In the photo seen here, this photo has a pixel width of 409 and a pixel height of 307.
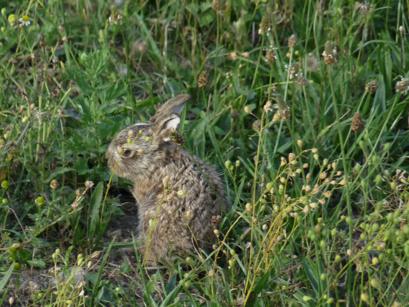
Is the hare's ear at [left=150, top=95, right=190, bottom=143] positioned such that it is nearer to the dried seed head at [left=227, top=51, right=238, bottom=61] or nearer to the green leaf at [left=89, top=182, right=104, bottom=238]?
the green leaf at [left=89, top=182, right=104, bottom=238]

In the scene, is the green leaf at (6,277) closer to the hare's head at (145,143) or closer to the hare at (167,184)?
the hare at (167,184)

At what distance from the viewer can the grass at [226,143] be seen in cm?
512

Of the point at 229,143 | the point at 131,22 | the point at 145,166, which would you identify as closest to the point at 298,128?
the point at 229,143

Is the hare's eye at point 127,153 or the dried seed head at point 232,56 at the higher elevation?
the dried seed head at point 232,56

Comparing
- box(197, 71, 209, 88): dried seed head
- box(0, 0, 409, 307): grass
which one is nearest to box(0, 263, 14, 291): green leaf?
box(0, 0, 409, 307): grass

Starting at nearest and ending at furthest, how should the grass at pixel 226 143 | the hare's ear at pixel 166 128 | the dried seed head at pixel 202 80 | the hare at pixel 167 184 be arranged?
the grass at pixel 226 143
the hare at pixel 167 184
the hare's ear at pixel 166 128
the dried seed head at pixel 202 80

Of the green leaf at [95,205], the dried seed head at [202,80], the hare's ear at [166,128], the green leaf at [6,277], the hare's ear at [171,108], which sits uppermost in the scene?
the hare's ear at [171,108]

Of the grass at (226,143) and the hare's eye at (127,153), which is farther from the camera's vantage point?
the hare's eye at (127,153)

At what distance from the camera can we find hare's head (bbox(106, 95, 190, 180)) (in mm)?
5793

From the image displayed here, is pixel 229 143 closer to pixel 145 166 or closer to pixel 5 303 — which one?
pixel 145 166

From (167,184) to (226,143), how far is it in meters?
1.29

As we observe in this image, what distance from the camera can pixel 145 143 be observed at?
19.6 ft

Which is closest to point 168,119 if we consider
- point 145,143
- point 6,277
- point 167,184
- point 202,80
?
point 145,143

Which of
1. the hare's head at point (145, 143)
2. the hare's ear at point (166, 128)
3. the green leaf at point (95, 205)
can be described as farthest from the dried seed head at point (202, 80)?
the green leaf at point (95, 205)
